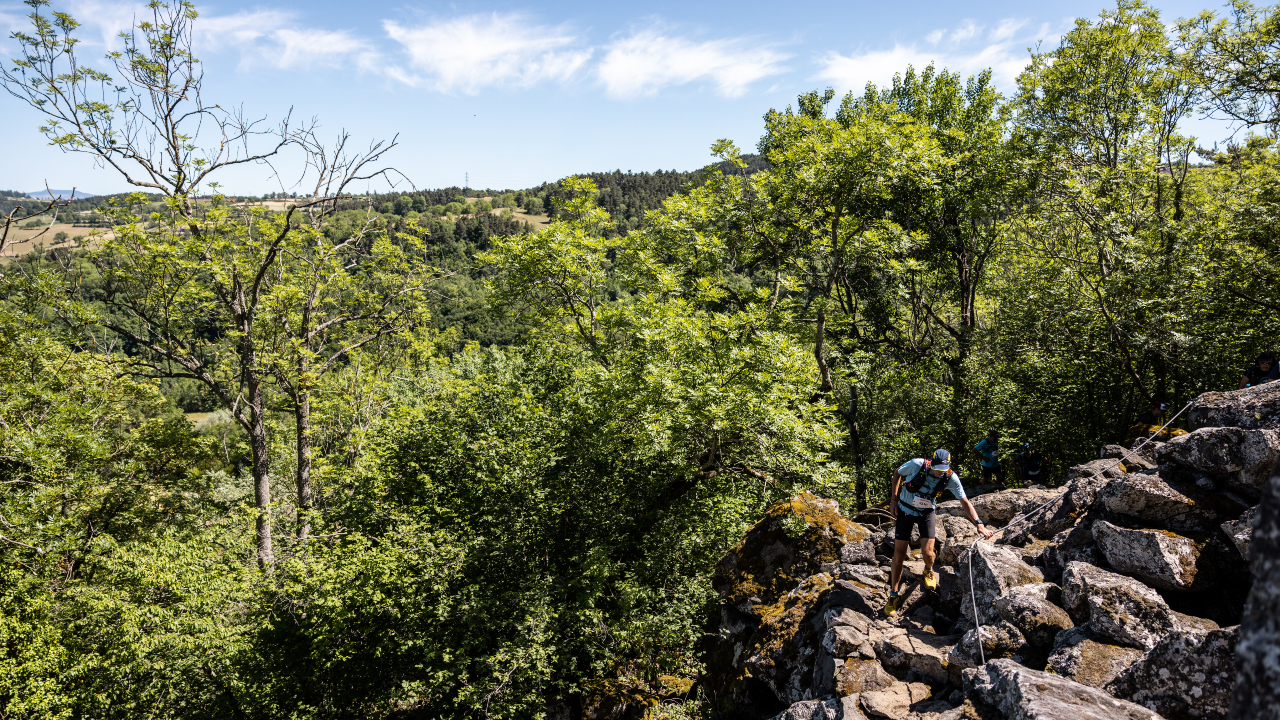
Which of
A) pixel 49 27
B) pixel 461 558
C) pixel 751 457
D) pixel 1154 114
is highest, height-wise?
pixel 49 27

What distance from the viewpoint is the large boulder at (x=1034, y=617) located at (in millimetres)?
6281

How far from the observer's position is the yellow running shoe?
7992mm

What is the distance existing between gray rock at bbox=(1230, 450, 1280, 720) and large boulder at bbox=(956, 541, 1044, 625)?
563cm

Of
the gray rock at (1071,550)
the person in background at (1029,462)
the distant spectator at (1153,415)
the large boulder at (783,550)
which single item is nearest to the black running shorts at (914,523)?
the gray rock at (1071,550)

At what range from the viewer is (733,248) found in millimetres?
18781

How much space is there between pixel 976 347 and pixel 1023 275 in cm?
254

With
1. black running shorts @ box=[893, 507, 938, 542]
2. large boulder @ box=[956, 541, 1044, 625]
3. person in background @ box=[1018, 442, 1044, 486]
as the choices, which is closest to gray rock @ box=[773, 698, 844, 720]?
large boulder @ box=[956, 541, 1044, 625]

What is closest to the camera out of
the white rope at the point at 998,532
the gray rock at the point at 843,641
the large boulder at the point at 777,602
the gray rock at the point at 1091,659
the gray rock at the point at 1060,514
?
the gray rock at the point at 1091,659

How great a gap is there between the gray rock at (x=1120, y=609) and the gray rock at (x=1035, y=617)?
7.0 inches

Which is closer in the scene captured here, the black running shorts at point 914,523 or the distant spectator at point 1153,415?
the black running shorts at point 914,523

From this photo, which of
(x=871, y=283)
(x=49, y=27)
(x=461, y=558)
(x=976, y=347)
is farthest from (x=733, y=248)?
(x=49, y=27)

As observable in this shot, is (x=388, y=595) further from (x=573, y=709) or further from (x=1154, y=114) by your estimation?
(x=1154, y=114)

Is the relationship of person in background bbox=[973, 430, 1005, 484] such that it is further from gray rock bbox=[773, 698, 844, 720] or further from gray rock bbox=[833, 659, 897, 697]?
gray rock bbox=[773, 698, 844, 720]

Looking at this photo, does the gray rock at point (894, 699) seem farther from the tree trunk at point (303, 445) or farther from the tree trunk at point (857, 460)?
the tree trunk at point (303, 445)
